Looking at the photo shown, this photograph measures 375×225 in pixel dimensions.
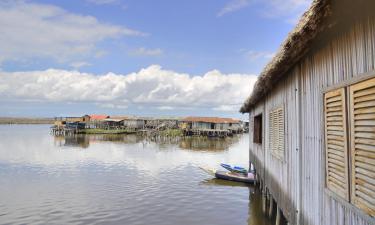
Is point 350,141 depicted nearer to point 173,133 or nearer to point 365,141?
point 365,141

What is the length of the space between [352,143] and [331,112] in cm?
79

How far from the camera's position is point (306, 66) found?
610cm

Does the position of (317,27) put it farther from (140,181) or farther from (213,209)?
(140,181)

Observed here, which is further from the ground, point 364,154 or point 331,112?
point 331,112

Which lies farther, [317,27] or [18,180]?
[18,180]

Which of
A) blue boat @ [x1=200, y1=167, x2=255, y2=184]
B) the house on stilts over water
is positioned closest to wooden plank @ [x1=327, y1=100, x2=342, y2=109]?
the house on stilts over water

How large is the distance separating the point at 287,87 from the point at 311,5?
3.63 metres

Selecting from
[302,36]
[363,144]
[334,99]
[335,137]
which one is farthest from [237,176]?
[363,144]

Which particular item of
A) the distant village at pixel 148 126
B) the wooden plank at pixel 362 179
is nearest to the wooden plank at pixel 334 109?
the wooden plank at pixel 362 179

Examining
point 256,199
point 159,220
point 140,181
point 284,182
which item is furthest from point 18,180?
point 284,182

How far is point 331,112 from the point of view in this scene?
490cm

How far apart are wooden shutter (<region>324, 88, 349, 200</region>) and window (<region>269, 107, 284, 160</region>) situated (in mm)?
3463

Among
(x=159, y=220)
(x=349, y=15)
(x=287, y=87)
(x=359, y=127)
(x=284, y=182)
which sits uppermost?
(x=349, y=15)

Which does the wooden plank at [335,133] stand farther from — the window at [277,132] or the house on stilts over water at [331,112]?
the window at [277,132]
